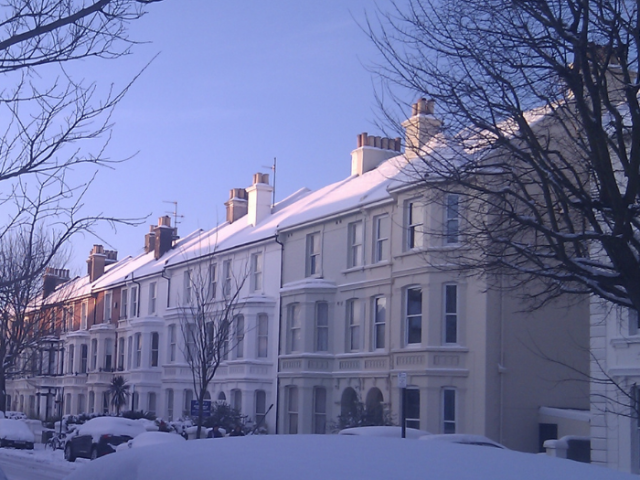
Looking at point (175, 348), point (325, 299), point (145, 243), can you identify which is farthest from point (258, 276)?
point (145, 243)

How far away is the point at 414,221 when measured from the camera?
27.2 m

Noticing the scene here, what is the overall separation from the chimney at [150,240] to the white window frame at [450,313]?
29.7 m

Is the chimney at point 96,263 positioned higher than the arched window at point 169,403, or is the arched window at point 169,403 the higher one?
the chimney at point 96,263

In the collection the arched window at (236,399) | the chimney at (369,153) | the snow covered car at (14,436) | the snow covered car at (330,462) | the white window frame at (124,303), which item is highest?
the chimney at (369,153)

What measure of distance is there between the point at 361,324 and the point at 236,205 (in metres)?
17.2

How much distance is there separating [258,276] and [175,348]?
8.97 m

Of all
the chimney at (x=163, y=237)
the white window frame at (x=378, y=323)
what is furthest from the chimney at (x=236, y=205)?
the white window frame at (x=378, y=323)

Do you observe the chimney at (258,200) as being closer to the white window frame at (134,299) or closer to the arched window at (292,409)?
the arched window at (292,409)

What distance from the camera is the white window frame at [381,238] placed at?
29.0 m

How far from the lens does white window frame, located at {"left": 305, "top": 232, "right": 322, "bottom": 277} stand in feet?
107

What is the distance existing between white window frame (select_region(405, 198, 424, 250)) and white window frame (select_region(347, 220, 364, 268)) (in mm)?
3089

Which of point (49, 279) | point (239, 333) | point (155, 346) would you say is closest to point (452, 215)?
point (239, 333)

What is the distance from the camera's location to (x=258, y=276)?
120ft

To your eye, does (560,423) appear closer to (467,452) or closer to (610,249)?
(610,249)
